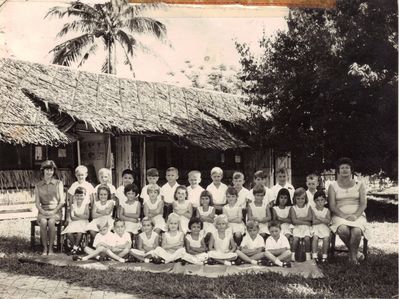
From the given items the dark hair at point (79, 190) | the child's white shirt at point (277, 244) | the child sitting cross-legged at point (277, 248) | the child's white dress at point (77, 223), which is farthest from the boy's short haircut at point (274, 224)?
the dark hair at point (79, 190)

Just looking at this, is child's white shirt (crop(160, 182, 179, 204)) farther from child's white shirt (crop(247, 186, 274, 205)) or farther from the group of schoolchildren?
child's white shirt (crop(247, 186, 274, 205))

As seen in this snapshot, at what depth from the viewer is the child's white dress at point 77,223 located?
6.52m

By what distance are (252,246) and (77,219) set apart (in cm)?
250

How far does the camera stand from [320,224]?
6273 millimetres

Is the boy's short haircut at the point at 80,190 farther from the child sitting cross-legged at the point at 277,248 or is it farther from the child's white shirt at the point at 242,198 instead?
the child sitting cross-legged at the point at 277,248

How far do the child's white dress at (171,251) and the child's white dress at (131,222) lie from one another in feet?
1.91

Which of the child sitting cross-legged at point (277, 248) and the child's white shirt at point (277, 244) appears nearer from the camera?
the child sitting cross-legged at point (277, 248)

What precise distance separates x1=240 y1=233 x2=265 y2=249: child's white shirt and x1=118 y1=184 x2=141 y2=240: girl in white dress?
154 cm

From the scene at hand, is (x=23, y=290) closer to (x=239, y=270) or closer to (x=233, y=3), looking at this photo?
(x=239, y=270)

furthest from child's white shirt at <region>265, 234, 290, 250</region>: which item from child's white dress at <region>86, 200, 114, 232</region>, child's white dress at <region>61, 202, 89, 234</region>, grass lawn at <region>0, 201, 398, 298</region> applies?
child's white dress at <region>61, 202, 89, 234</region>

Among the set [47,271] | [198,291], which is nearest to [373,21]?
[198,291]

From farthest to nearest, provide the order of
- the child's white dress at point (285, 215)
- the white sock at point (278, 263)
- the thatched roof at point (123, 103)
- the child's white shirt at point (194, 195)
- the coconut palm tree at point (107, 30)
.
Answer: the coconut palm tree at point (107, 30), the thatched roof at point (123, 103), the child's white shirt at point (194, 195), the child's white dress at point (285, 215), the white sock at point (278, 263)

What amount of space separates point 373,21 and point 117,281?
23.6 ft

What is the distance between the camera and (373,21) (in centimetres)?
934
